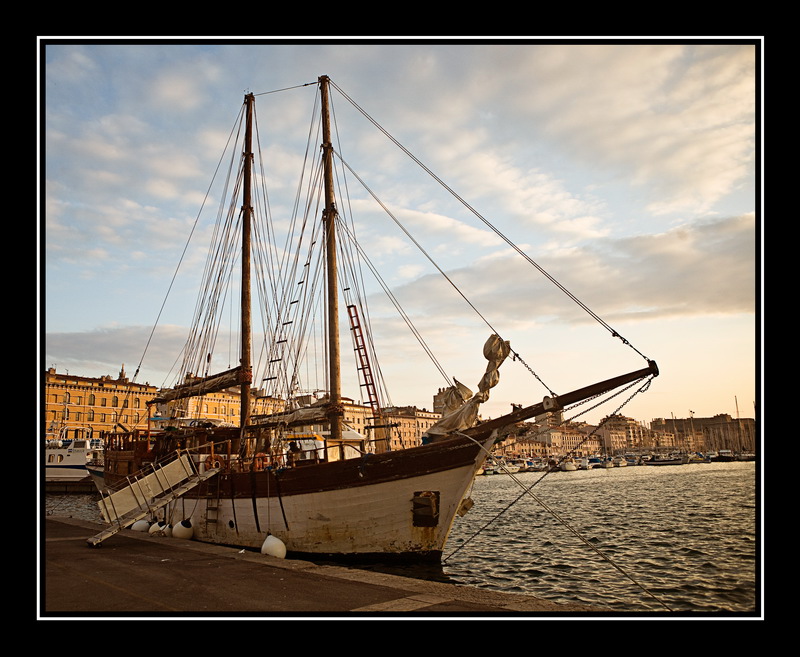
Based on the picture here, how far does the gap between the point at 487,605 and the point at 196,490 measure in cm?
1693

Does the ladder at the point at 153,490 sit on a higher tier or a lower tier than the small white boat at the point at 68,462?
higher

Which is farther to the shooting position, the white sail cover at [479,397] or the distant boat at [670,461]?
the distant boat at [670,461]

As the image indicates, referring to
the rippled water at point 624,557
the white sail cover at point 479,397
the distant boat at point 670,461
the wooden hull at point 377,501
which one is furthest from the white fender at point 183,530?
the distant boat at point 670,461

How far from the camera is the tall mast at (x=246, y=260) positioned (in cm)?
2723

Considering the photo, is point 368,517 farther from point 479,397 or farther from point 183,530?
point 183,530

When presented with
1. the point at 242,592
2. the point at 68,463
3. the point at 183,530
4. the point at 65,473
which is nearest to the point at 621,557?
the point at 242,592

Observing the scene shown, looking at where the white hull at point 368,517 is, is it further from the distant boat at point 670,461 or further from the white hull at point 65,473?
the distant boat at point 670,461

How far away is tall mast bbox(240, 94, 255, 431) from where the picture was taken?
27.2 m

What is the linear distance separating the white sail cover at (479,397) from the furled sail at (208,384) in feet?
44.0

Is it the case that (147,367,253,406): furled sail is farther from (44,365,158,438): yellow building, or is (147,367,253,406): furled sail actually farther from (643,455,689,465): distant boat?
(643,455,689,465): distant boat

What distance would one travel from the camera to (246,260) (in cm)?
3070

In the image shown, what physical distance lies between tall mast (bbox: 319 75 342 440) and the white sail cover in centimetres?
449
